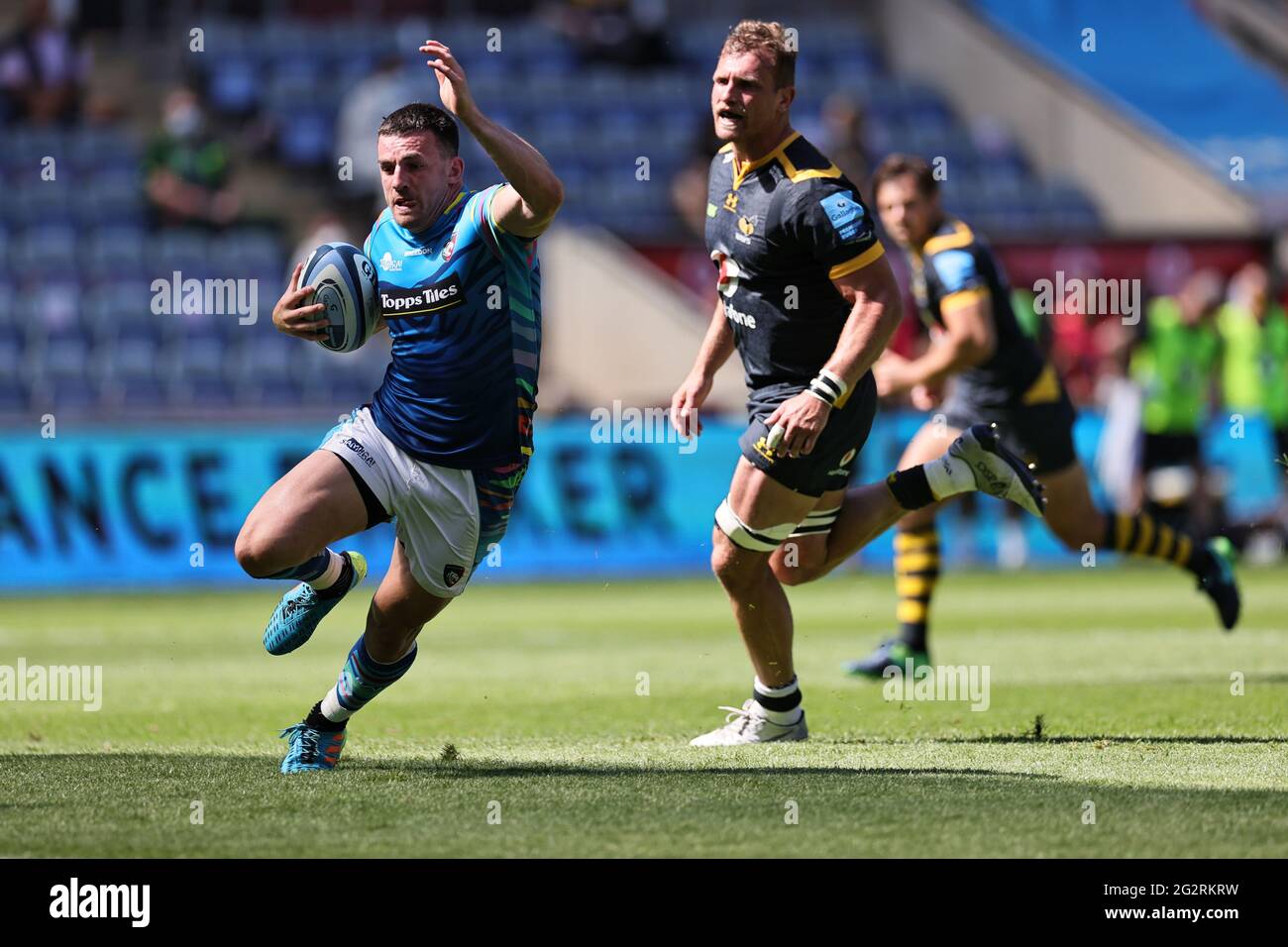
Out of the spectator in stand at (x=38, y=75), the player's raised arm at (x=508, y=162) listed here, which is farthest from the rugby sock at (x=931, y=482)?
the spectator in stand at (x=38, y=75)

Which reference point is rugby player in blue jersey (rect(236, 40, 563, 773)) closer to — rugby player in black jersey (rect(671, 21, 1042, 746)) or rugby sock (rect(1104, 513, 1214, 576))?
rugby player in black jersey (rect(671, 21, 1042, 746))

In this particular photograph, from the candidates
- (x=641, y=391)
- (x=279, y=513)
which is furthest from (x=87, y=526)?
(x=279, y=513)

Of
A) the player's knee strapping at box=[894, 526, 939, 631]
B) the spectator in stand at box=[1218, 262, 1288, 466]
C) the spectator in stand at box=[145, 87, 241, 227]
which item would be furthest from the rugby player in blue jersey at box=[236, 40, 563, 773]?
the spectator in stand at box=[145, 87, 241, 227]

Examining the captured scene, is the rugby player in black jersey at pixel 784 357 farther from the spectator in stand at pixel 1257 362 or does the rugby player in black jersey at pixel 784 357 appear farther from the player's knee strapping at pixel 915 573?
the spectator in stand at pixel 1257 362

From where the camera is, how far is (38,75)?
23.1m

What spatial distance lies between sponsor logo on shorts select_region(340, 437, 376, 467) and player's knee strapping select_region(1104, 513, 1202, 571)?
4.77 m

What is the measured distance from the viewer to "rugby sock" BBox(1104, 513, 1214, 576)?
400 inches

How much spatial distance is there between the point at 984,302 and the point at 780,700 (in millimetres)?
2955

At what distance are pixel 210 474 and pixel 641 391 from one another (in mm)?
5448

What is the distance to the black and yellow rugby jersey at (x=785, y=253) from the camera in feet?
22.1

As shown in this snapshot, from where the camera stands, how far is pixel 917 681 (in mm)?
9391

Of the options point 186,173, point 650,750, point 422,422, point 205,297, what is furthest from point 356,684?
point 186,173

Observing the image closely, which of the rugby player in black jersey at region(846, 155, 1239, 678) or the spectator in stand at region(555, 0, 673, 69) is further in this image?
the spectator in stand at region(555, 0, 673, 69)
